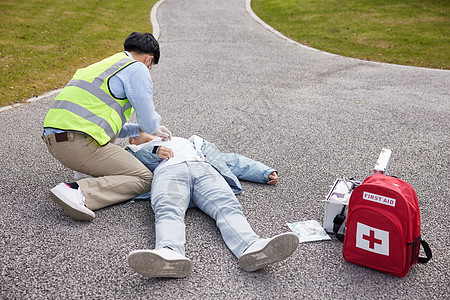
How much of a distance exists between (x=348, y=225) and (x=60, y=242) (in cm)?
210

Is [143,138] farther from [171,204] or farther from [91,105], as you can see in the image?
[171,204]

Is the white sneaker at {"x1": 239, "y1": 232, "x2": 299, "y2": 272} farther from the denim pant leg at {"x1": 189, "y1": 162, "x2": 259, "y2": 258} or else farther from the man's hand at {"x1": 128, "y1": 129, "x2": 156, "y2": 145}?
the man's hand at {"x1": 128, "y1": 129, "x2": 156, "y2": 145}

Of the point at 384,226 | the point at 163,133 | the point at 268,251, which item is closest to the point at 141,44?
the point at 163,133

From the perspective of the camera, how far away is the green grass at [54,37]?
7.39 metres

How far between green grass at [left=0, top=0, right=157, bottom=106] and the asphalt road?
132 centimetres

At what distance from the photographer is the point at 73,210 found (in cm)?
327

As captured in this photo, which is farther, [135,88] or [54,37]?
[54,37]

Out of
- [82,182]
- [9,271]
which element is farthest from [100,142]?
[9,271]

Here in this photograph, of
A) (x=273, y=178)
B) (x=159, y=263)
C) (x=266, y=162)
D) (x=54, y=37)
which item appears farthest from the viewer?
(x=54, y=37)

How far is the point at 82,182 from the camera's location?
341 centimetres

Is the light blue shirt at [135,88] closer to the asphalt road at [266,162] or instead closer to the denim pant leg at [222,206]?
the denim pant leg at [222,206]

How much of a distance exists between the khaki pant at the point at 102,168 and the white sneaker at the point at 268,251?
127 centimetres

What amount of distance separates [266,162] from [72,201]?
7.20 ft

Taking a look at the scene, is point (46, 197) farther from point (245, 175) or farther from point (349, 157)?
point (349, 157)
